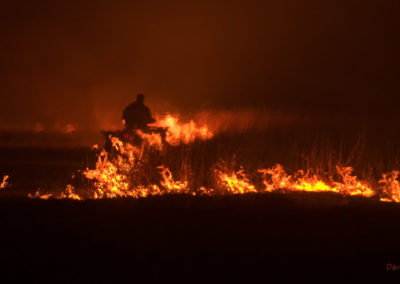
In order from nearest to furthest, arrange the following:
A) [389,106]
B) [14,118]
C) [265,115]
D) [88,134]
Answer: [265,115] < [389,106] < [88,134] < [14,118]

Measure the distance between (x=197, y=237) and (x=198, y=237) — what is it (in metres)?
0.01

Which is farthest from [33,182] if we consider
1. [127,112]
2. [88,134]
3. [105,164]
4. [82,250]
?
[88,134]

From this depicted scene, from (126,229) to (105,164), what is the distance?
4.78 metres

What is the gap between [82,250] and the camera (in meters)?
5.68

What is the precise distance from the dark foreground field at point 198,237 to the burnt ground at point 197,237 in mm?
13

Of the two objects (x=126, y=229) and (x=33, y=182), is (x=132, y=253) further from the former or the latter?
(x=33, y=182)

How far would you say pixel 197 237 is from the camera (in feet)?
19.9

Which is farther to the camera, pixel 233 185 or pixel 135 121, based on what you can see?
pixel 135 121

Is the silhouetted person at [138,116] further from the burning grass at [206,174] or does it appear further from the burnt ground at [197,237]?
the burnt ground at [197,237]

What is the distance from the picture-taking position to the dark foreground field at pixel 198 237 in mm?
5215

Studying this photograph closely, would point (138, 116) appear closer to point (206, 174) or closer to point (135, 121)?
point (135, 121)

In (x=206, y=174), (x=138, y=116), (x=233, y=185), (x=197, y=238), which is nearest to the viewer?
(x=197, y=238)

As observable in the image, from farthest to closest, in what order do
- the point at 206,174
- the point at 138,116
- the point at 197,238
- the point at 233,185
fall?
the point at 138,116 < the point at 206,174 < the point at 233,185 < the point at 197,238

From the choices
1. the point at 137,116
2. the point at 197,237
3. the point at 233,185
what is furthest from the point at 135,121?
the point at 197,237
